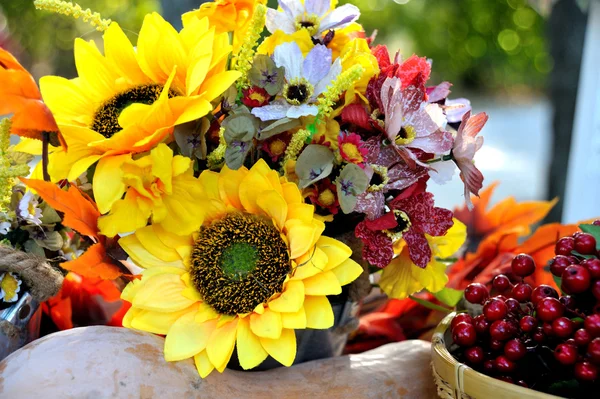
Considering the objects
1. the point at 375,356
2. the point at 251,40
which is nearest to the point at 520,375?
the point at 375,356

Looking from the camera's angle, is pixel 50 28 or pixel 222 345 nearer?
pixel 222 345

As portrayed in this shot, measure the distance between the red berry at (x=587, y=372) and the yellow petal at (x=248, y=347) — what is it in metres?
0.28

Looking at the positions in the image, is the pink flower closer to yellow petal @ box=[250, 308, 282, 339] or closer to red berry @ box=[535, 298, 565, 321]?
red berry @ box=[535, 298, 565, 321]

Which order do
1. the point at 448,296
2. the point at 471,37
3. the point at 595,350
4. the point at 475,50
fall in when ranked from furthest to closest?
the point at 475,50 → the point at 471,37 → the point at 448,296 → the point at 595,350

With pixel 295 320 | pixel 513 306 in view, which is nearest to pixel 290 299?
pixel 295 320

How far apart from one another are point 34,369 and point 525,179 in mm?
4600

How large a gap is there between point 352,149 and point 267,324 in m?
0.18

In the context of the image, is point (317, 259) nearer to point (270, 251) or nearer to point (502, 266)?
point (270, 251)

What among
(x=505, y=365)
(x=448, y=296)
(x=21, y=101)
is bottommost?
(x=448, y=296)

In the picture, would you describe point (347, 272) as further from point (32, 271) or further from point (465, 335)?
point (32, 271)

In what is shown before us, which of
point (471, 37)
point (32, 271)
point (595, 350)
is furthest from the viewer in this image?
point (471, 37)

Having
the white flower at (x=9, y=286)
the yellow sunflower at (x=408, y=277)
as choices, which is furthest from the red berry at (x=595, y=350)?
the white flower at (x=9, y=286)

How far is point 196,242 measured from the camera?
0.67 m

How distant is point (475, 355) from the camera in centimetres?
63
